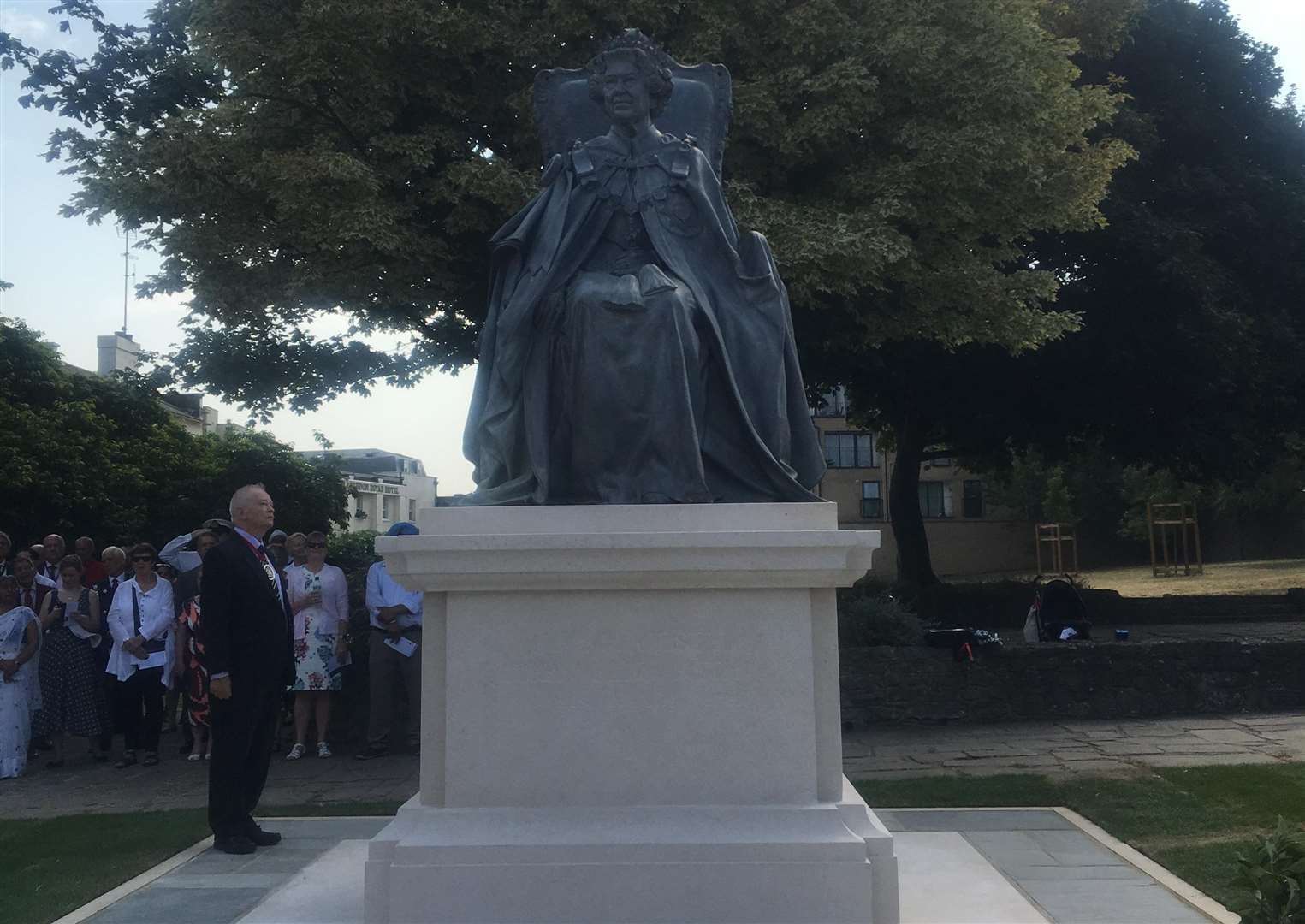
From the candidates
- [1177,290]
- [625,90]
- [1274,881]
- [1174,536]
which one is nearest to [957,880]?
[1274,881]

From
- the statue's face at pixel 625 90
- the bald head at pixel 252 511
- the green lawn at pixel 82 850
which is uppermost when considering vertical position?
the statue's face at pixel 625 90

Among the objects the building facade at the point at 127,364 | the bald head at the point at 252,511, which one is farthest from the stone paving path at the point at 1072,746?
the building facade at the point at 127,364

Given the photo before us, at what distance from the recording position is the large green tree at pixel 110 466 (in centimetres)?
2514

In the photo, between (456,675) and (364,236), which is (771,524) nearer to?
(456,675)

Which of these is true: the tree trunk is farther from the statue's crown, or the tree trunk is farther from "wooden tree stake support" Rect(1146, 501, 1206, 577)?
the statue's crown

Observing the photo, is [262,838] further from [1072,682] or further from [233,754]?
[1072,682]

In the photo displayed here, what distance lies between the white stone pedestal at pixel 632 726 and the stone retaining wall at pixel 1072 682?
22.2ft

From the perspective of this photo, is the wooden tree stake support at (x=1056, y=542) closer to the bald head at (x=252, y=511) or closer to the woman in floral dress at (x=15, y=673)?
the woman in floral dress at (x=15, y=673)

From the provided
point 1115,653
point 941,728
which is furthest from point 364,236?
point 1115,653

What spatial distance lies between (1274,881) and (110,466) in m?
27.8

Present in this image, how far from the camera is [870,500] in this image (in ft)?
171

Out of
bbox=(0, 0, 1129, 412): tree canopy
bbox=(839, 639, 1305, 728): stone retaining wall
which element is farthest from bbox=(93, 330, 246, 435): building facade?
bbox=(839, 639, 1305, 728): stone retaining wall

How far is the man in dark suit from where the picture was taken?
218 inches

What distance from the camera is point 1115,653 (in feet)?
34.0
